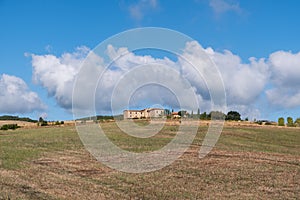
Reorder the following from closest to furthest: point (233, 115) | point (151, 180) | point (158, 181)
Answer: point (158, 181)
point (151, 180)
point (233, 115)

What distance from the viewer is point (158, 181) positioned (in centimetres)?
1480

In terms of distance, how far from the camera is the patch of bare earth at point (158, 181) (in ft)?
40.6

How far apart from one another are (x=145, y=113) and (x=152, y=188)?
4084cm

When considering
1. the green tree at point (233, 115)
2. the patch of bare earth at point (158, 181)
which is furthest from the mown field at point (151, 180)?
the green tree at point (233, 115)

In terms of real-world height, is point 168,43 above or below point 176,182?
above

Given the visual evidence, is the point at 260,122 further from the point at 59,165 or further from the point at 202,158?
the point at 59,165

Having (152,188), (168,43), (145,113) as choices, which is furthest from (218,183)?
(145,113)

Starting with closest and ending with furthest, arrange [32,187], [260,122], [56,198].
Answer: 1. [56,198]
2. [32,187]
3. [260,122]

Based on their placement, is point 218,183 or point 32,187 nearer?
point 32,187

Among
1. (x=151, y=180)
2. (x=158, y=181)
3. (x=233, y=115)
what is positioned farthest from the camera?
(x=233, y=115)

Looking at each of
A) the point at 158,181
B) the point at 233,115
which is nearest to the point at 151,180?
the point at 158,181

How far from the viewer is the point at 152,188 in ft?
44.0

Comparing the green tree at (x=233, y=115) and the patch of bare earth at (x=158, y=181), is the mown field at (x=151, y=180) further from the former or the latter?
the green tree at (x=233, y=115)

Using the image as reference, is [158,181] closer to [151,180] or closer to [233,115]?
[151,180]
